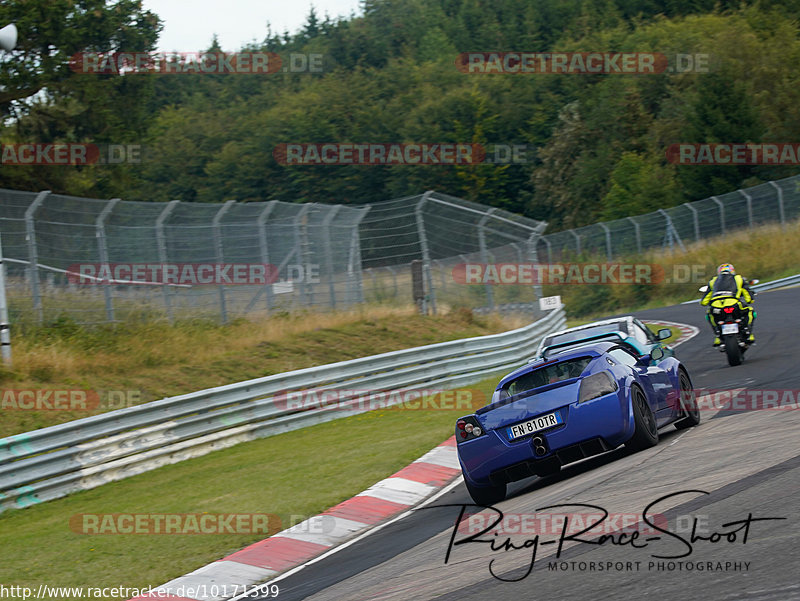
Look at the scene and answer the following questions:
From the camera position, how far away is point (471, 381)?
1850cm

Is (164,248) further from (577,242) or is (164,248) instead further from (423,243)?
(577,242)

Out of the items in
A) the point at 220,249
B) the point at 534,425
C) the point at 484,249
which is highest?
the point at 220,249

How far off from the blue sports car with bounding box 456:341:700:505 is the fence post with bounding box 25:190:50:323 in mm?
8999

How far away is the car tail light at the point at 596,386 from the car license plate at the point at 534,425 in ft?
0.87

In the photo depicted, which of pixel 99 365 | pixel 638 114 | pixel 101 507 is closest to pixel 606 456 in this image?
pixel 101 507

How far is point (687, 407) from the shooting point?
1010 cm

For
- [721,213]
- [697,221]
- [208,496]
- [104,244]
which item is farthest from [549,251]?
[208,496]

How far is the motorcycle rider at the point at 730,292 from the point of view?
1526 cm

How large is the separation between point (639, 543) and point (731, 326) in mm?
9678

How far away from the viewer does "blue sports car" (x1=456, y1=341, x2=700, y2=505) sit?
8.34m

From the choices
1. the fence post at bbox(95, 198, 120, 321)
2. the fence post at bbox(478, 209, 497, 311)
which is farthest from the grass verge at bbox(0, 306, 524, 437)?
the fence post at bbox(478, 209, 497, 311)

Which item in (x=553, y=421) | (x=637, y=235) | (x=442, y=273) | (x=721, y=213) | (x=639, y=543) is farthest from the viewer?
(x=637, y=235)

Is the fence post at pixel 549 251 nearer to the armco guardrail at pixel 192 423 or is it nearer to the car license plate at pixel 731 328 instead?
the armco guardrail at pixel 192 423

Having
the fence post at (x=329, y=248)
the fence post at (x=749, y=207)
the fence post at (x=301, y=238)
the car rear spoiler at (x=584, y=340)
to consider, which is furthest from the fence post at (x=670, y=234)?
the car rear spoiler at (x=584, y=340)
